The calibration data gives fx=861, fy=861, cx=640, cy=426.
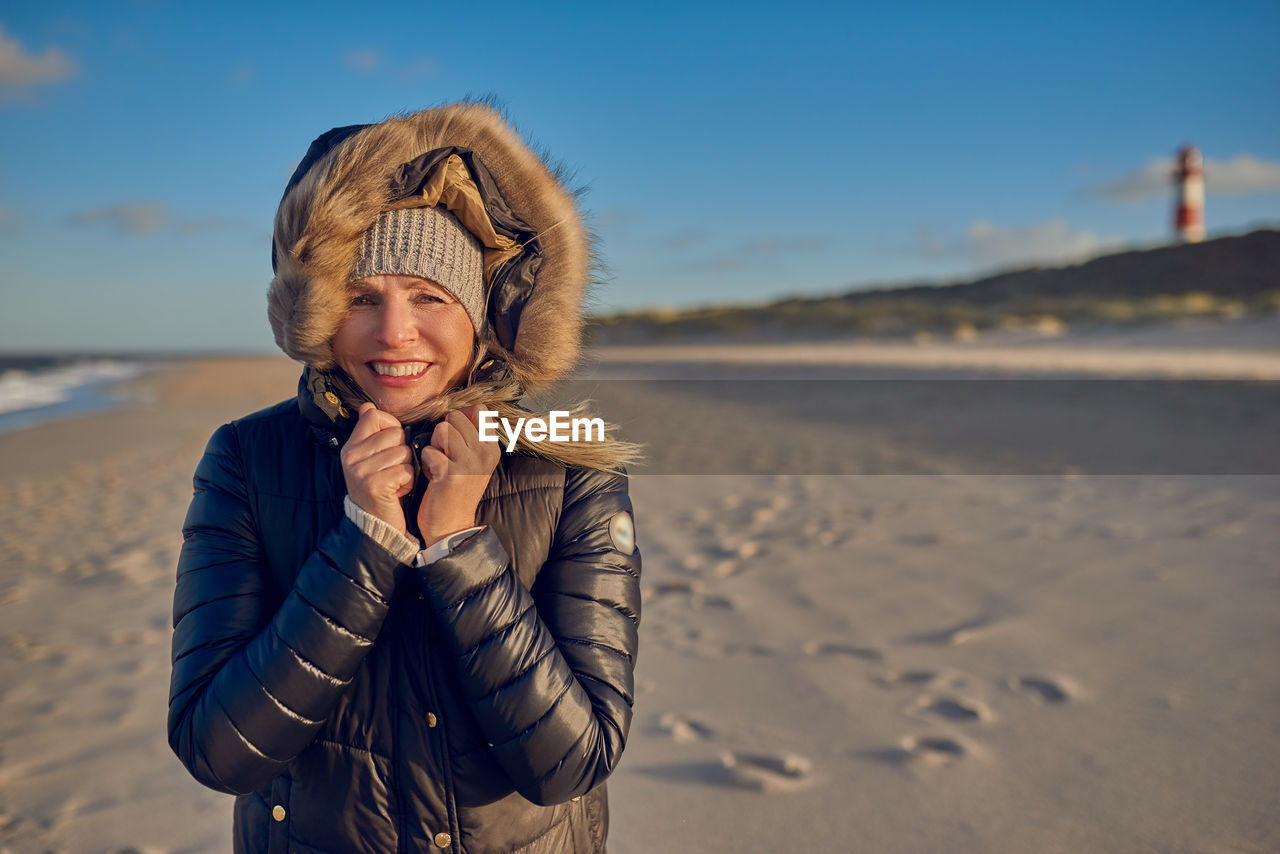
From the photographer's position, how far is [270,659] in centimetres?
136

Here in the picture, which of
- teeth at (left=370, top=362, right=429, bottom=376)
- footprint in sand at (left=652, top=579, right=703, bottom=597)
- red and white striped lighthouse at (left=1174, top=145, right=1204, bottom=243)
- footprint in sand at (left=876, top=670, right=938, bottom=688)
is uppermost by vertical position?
red and white striped lighthouse at (left=1174, top=145, right=1204, bottom=243)

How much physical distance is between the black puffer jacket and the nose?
18cm

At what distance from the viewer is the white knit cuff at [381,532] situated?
1.39m

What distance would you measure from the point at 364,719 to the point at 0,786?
102 inches

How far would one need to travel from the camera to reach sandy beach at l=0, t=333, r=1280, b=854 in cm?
280

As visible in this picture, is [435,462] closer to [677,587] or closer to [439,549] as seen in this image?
[439,549]

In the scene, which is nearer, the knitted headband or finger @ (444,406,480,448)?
finger @ (444,406,480,448)

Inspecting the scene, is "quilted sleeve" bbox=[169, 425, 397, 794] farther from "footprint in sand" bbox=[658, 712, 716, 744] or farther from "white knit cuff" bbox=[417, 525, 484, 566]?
"footprint in sand" bbox=[658, 712, 716, 744]

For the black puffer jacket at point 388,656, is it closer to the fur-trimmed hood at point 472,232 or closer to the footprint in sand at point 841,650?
the fur-trimmed hood at point 472,232

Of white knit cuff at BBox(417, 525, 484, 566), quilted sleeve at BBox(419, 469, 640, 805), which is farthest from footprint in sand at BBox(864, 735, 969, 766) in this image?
white knit cuff at BBox(417, 525, 484, 566)

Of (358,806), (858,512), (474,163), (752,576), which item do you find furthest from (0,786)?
(858,512)

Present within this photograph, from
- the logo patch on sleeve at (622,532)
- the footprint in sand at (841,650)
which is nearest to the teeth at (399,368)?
the logo patch on sleeve at (622,532)

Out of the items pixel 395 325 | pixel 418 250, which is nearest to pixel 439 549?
pixel 395 325

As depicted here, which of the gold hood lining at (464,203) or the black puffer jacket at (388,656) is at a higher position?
the gold hood lining at (464,203)
